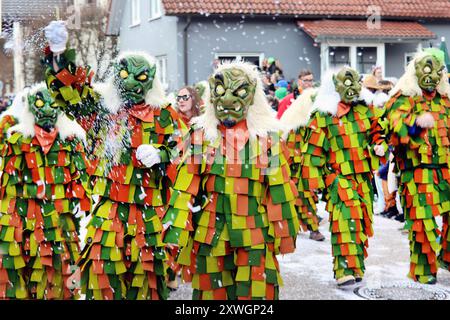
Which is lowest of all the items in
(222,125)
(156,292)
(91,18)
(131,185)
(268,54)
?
(156,292)

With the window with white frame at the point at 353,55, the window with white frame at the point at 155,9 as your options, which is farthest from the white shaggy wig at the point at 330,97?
the window with white frame at the point at 353,55

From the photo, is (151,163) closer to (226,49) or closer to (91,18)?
(91,18)

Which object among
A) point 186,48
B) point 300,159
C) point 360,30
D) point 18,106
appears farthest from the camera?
point 360,30

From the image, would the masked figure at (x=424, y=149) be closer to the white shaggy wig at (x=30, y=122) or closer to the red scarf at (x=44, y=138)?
the white shaggy wig at (x=30, y=122)

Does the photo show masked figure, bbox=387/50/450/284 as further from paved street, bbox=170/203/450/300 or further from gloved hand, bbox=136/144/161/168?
gloved hand, bbox=136/144/161/168

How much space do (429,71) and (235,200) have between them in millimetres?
2946

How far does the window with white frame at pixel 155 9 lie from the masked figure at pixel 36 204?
1290cm

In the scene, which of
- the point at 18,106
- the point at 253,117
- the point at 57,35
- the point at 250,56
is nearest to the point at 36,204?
the point at 18,106

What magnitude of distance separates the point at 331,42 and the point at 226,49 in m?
2.80

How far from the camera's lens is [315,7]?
2045cm

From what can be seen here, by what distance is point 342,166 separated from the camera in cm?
701

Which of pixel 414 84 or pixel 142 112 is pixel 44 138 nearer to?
pixel 142 112

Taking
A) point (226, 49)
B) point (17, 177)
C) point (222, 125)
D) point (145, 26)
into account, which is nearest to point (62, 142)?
point (17, 177)

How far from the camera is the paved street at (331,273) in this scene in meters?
6.65
